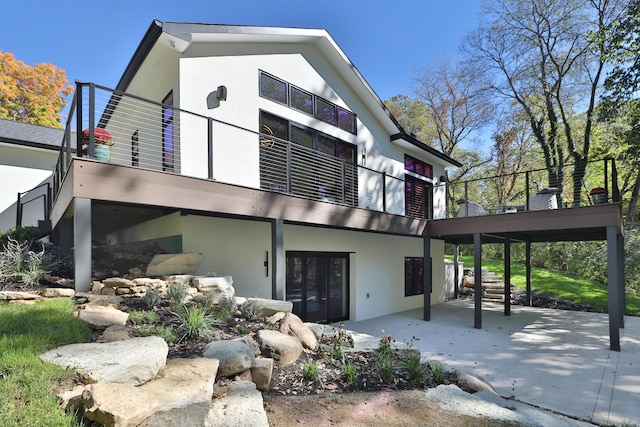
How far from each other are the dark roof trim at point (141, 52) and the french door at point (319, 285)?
17.9ft

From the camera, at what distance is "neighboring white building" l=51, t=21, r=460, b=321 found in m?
5.53

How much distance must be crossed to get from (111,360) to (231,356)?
1082mm

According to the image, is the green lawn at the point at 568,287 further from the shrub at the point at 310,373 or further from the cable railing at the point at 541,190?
the shrub at the point at 310,373

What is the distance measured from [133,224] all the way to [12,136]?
6.54 meters

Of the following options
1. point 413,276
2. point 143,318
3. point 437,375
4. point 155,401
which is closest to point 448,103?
point 413,276

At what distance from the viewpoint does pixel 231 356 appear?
3.53m

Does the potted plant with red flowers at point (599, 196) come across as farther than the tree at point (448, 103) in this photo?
No

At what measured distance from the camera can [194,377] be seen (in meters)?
2.95

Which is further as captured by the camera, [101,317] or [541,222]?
[541,222]

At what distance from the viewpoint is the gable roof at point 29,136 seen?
38.8ft

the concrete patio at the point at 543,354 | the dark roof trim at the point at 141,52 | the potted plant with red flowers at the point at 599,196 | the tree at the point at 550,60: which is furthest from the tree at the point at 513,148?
the dark roof trim at the point at 141,52

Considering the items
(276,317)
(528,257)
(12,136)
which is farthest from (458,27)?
(12,136)

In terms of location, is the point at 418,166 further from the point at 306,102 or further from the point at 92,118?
the point at 92,118

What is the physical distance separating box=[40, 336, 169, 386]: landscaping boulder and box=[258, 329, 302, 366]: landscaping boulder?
1320mm
